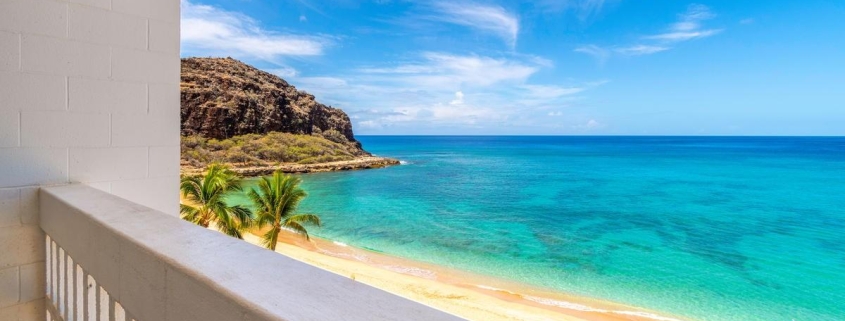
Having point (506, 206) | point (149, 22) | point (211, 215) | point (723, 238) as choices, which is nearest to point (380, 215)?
point (506, 206)

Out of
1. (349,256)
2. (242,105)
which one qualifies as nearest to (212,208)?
(349,256)

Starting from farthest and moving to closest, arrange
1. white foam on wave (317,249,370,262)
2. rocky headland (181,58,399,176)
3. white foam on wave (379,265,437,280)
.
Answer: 1. rocky headland (181,58,399,176)
2. white foam on wave (317,249,370,262)
3. white foam on wave (379,265,437,280)

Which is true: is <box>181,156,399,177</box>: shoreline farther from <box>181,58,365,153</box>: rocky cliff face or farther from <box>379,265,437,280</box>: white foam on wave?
<box>379,265,437,280</box>: white foam on wave

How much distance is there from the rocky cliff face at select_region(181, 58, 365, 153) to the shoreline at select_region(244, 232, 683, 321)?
1587 inches

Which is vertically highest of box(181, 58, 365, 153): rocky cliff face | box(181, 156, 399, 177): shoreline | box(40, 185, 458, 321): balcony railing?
box(181, 58, 365, 153): rocky cliff face

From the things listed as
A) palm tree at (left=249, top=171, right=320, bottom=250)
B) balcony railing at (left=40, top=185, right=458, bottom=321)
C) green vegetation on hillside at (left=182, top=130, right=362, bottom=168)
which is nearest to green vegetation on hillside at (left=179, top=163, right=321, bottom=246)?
palm tree at (left=249, top=171, right=320, bottom=250)

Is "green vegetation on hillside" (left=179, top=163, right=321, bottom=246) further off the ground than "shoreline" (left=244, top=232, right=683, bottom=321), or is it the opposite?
"green vegetation on hillside" (left=179, top=163, right=321, bottom=246)

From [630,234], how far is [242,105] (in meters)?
51.3

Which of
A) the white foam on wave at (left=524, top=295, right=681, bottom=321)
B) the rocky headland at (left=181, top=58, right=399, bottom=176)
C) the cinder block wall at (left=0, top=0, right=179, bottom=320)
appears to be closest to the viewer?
the cinder block wall at (left=0, top=0, right=179, bottom=320)

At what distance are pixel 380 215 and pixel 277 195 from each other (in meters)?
14.3

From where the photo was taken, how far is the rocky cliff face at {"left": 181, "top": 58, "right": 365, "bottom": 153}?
5372 centimetres

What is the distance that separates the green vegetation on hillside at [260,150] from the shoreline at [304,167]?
1602 mm

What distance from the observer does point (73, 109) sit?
226 centimetres

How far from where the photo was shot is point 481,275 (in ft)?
60.3
